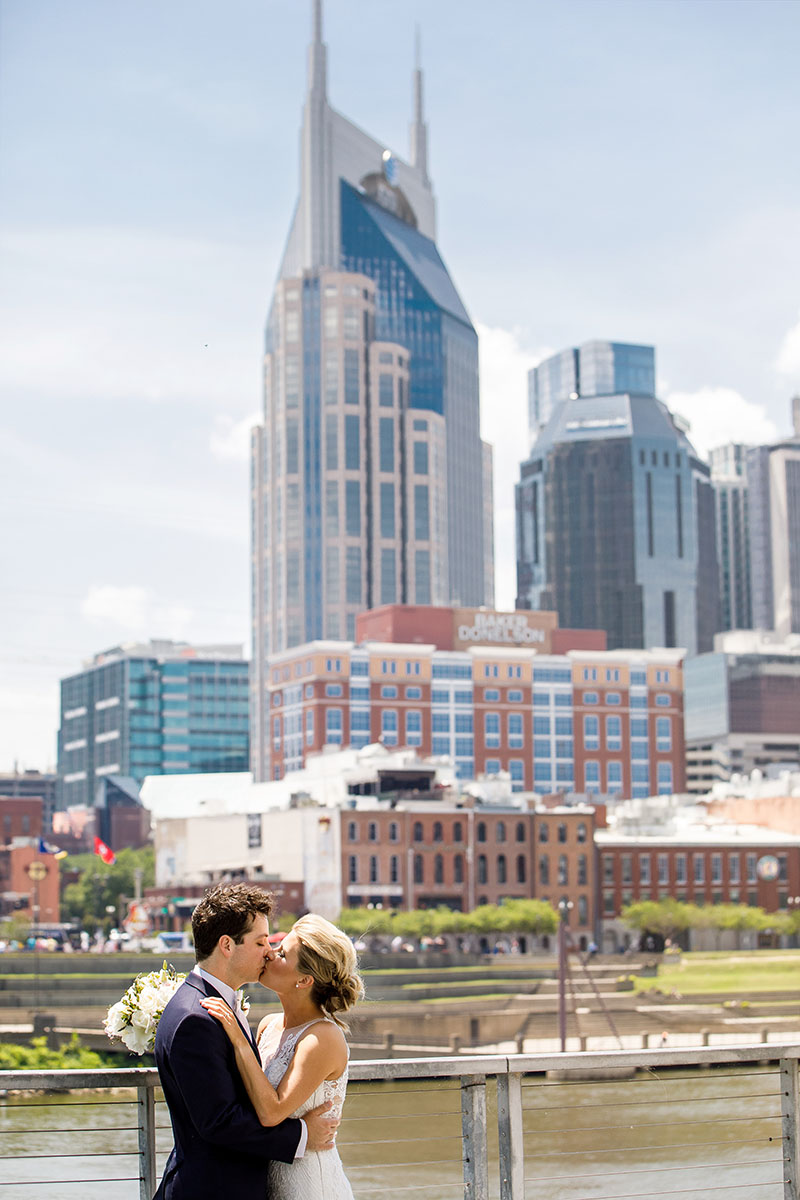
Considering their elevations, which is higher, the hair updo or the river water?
the hair updo

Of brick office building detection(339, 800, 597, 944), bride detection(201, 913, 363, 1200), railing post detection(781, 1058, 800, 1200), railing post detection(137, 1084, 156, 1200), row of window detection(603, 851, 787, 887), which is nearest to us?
bride detection(201, 913, 363, 1200)

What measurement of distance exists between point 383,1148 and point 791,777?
108844 mm

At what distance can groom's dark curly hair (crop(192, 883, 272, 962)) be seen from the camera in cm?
840

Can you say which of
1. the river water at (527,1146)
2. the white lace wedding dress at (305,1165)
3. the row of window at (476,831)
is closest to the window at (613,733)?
the row of window at (476,831)

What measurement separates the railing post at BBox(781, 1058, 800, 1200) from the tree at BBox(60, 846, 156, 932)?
14819 centimetres

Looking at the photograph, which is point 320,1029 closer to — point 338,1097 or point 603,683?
point 338,1097

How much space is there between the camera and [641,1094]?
59125mm

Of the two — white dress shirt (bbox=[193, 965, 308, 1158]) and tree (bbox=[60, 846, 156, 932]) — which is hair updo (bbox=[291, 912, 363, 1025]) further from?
tree (bbox=[60, 846, 156, 932])

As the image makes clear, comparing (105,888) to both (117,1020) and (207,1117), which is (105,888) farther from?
(207,1117)

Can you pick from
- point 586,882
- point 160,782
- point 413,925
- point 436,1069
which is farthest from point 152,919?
point 436,1069

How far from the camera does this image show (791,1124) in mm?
10836

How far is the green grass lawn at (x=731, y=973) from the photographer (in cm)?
9800

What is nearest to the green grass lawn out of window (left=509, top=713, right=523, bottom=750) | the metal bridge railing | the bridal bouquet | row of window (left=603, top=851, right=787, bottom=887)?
row of window (left=603, top=851, right=787, bottom=887)

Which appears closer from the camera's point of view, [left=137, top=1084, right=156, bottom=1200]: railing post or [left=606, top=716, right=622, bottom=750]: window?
[left=137, top=1084, right=156, bottom=1200]: railing post
